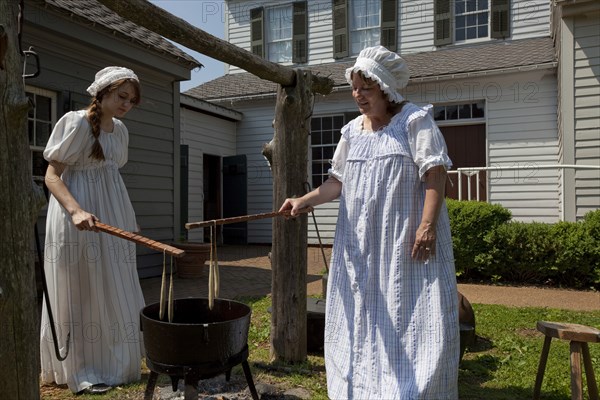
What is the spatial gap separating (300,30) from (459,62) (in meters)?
4.23

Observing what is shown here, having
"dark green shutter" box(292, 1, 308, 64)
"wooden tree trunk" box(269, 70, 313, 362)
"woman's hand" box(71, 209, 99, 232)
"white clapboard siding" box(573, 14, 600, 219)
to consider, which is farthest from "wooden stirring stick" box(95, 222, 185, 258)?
"dark green shutter" box(292, 1, 308, 64)

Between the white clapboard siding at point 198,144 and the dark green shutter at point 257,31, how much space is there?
2450 mm

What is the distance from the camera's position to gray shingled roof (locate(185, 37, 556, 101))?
9906 mm

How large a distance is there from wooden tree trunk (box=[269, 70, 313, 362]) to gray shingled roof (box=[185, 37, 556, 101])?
282 inches

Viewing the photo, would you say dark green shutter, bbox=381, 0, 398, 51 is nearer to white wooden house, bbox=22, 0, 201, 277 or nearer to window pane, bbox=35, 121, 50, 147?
white wooden house, bbox=22, 0, 201, 277

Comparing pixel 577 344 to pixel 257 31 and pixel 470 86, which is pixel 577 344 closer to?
pixel 470 86

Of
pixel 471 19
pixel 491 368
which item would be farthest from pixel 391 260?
pixel 471 19

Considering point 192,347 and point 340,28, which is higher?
point 340,28

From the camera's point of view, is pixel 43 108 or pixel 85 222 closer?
pixel 85 222

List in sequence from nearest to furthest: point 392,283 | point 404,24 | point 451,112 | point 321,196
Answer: point 392,283 < point 321,196 < point 451,112 < point 404,24

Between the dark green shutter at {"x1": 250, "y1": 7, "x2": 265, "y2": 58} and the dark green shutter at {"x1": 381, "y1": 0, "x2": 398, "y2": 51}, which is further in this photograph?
the dark green shutter at {"x1": 250, "y1": 7, "x2": 265, "y2": 58}

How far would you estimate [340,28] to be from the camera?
1248 centimetres

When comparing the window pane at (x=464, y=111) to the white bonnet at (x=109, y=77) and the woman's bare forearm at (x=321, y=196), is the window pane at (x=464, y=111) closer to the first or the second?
the woman's bare forearm at (x=321, y=196)

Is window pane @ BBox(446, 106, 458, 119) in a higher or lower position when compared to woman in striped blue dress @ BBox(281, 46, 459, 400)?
higher
